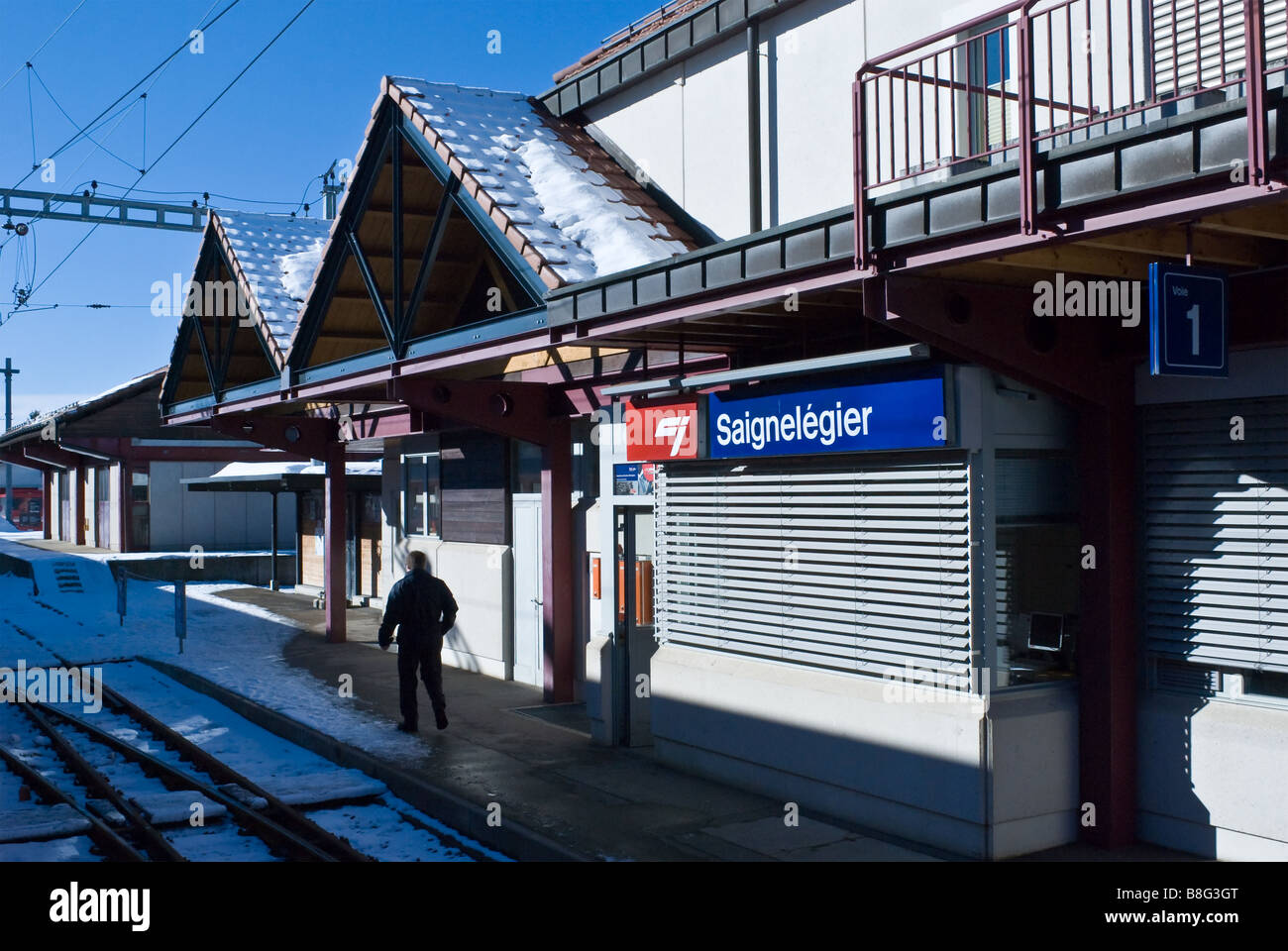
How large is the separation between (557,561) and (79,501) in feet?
120

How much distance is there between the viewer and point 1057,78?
316 inches

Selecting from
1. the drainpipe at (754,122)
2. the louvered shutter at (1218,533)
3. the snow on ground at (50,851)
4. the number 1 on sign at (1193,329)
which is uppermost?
the drainpipe at (754,122)

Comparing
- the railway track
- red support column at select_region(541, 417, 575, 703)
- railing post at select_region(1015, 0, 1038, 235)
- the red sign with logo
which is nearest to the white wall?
the railway track

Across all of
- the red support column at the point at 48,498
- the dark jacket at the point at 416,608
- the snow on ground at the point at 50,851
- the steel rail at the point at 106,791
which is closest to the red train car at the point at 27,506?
the red support column at the point at 48,498

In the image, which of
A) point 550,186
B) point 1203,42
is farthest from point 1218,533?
point 550,186

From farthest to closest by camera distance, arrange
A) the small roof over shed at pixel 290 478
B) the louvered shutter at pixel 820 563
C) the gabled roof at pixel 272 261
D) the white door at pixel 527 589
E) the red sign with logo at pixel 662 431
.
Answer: the small roof over shed at pixel 290 478, the gabled roof at pixel 272 261, the white door at pixel 527 589, the red sign with logo at pixel 662 431, the louvered shutter at pixel 820 563

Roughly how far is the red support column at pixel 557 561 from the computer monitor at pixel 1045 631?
236 inches

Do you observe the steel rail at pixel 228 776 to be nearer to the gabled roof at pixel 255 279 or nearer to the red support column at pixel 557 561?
the red support column at pixel 557 561

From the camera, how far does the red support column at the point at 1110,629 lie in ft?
24.3

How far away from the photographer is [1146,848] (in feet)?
24.1

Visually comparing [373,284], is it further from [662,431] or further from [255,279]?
[255,279]

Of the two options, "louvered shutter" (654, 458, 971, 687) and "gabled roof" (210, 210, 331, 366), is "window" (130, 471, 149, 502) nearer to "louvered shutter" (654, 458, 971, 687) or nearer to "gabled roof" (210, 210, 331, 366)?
"gabled roof" (210, 210, 331, 366)

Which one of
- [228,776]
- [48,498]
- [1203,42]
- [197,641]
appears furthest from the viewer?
[48,498]
